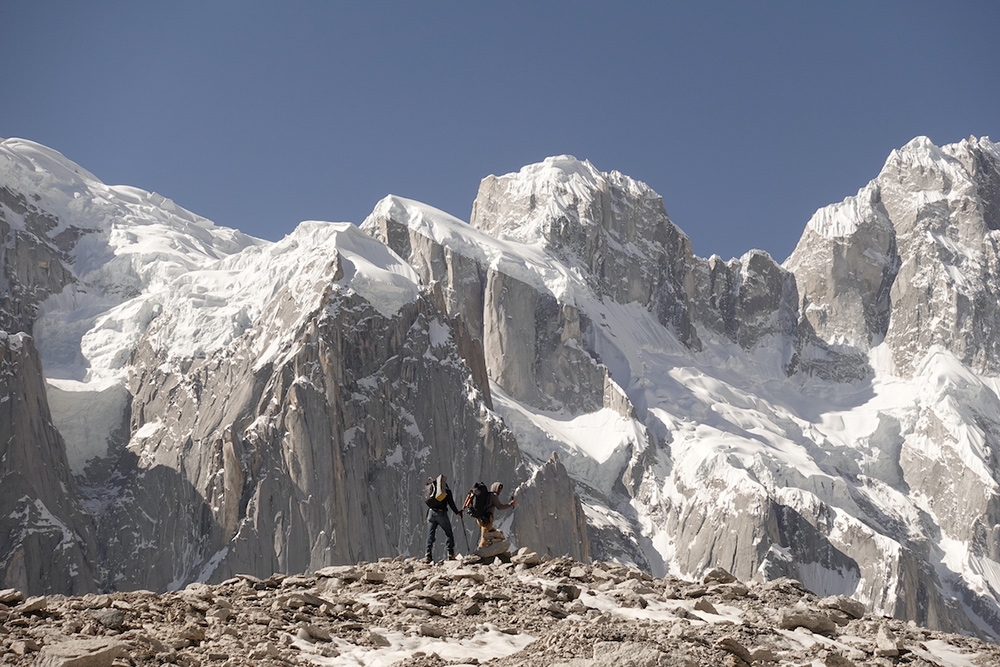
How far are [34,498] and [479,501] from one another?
290 ft

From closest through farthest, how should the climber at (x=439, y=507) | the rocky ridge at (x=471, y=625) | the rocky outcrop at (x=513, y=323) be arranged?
the rocky ridge at (x=471, y=625) → the climber at (x=439, y=507) → the rocky outcrop at (x=513, y=323)

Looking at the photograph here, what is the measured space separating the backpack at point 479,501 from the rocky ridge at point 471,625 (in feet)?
9.96

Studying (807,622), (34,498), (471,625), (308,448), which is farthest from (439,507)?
(308,448)

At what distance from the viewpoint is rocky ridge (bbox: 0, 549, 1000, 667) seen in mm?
20688

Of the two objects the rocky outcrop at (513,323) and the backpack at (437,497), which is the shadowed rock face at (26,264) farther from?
the backpack at (437,497)

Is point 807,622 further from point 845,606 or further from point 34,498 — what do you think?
point 34,498

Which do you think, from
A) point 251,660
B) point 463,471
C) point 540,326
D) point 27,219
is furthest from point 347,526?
point 251,660

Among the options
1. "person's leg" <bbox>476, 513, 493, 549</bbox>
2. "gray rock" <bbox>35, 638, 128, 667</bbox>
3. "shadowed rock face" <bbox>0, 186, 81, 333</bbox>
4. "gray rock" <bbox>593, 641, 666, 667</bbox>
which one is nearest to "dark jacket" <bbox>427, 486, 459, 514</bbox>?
"person's leg" <bbox>476, 513, 493, 549</bbox>

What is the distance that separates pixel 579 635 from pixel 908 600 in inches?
6244

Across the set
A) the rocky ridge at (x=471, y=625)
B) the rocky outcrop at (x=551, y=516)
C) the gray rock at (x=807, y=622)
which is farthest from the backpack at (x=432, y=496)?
the rocky outcrop at (x=551, y=516)

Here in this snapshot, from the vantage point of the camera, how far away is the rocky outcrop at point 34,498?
350ft

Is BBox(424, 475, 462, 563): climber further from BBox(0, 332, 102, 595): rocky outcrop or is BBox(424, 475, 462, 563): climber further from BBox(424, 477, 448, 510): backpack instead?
BBox(0, 332, 102, 595): rocky outcrop

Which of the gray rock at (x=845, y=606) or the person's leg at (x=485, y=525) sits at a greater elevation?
the person's leg at (x=485, y=525)

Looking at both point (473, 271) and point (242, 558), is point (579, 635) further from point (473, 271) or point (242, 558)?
point (473, 271)
